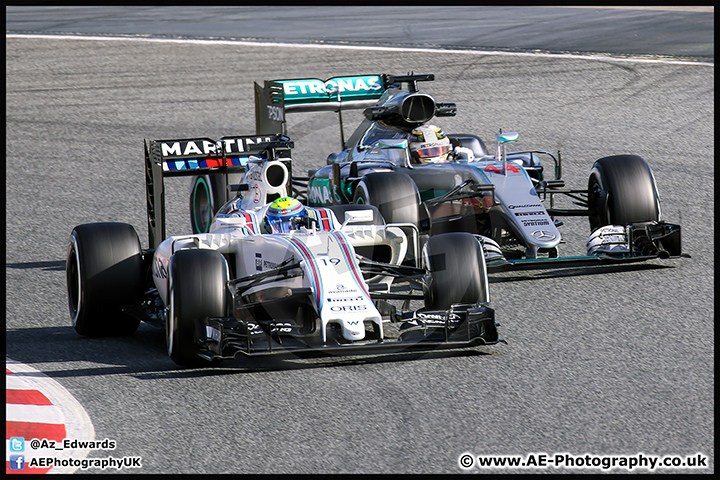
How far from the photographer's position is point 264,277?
828 centimetres

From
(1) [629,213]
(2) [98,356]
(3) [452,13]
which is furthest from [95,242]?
(3) [452,13]

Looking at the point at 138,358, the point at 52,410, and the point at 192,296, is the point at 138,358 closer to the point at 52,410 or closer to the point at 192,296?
the point at 192,296

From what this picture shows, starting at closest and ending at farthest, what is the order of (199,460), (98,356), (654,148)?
(199,460), (98,356), (654,148)

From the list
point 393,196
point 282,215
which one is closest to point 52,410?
point 282,215

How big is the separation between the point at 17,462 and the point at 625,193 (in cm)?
709

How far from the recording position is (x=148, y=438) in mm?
6559

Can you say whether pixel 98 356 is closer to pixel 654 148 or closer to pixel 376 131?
pixel 376 131

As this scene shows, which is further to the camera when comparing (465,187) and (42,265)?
(42,265)

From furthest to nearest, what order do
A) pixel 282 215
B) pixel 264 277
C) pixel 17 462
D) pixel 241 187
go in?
pixel 241 187
pixel 282 215
pixel 264 277
pixel 17 462

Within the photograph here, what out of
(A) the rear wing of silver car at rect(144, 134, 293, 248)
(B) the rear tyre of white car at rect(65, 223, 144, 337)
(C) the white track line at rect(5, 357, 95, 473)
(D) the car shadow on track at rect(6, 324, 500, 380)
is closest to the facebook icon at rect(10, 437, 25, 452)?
(C) the white track line at rect(5, 357, 95, 473)

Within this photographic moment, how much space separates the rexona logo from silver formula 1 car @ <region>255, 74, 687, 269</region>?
0.04 ft

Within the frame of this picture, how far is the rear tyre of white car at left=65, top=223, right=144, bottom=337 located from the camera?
28.8 feet

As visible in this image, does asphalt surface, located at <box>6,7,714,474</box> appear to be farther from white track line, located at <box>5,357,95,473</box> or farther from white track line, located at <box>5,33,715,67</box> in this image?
white track line, located at <box>5,33,715,67</box>

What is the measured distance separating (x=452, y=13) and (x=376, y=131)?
1867 centimetres
